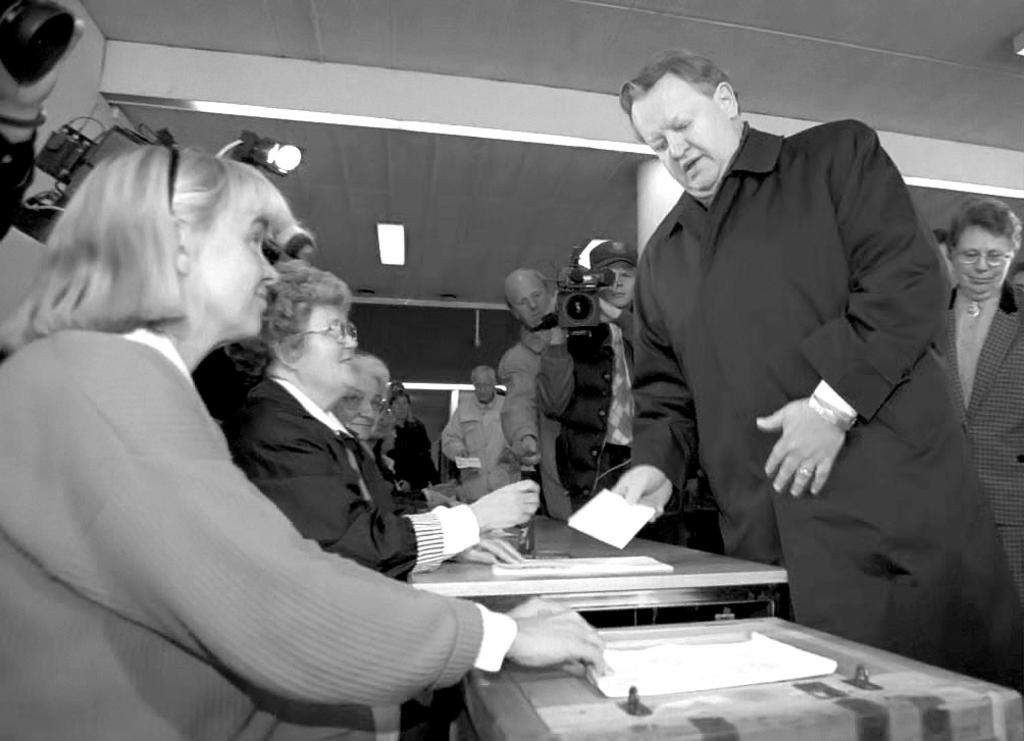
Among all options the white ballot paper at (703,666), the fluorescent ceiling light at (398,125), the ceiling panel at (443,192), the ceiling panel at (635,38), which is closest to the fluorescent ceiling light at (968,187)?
the ceiling panel at (635,38)

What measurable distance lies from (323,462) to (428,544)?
262mm

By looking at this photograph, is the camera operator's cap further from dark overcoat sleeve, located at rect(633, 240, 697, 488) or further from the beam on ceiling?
the beam on ceiling

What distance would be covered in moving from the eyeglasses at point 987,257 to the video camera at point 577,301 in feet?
3.43

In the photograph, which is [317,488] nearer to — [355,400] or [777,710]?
[777,710]

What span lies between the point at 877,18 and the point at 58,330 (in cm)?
393

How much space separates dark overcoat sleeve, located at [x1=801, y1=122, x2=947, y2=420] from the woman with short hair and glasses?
760mm

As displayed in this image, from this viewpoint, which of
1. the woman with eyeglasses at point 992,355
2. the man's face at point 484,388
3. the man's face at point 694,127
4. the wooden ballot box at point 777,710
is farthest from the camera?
the man's face at point 484,388

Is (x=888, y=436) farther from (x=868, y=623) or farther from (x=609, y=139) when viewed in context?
(x=609, y=139)

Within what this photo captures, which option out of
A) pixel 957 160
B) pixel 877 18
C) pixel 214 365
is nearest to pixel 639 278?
pixel 214 365

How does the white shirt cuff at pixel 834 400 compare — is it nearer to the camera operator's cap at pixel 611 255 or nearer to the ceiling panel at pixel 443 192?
the camera operator's cap at pixel 611 255

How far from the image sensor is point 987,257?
→ 211cm

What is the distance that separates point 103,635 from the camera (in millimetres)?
648

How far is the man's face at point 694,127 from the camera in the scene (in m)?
1.32

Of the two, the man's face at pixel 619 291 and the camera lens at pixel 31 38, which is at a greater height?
the camera lens at pixel 31 38
